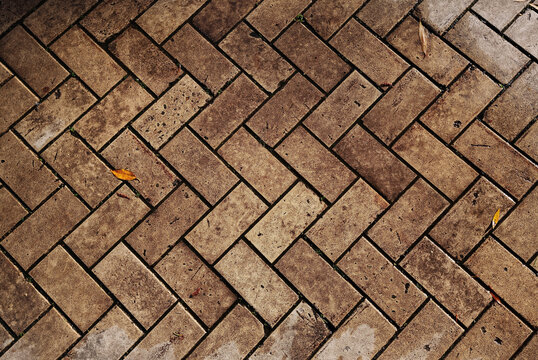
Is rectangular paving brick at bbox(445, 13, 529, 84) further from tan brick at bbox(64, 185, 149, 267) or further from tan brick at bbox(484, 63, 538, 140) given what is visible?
tan brick at bbox(64, 185, 149, 267)

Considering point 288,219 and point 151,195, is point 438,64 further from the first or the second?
point 151,195

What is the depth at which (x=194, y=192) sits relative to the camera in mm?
2828

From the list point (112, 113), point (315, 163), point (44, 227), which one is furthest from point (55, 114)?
point (315, 163)

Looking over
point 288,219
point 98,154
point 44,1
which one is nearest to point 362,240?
point 288,219

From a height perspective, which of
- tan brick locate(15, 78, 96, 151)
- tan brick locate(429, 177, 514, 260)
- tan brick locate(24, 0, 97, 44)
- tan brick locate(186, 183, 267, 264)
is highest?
tan brick locate(24, 0, 97, 44)

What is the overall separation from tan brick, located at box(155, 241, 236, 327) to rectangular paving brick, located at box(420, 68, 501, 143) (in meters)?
1.64

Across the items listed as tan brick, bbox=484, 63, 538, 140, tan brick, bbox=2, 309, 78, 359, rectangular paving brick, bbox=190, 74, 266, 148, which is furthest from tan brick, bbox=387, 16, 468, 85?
tan brick, bbox=2, 309, 78, 359

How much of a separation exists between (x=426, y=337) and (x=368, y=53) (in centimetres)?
179

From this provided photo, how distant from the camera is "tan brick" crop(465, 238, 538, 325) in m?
2.66

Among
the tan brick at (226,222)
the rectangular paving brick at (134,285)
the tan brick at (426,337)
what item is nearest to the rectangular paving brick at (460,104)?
the tan brick at (426,337)

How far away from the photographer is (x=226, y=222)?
2783mm

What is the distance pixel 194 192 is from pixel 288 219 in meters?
0.60

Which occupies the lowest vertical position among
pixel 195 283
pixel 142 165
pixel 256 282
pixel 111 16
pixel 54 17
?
pixel 256 282

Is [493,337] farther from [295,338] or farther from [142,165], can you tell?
[142,165]
